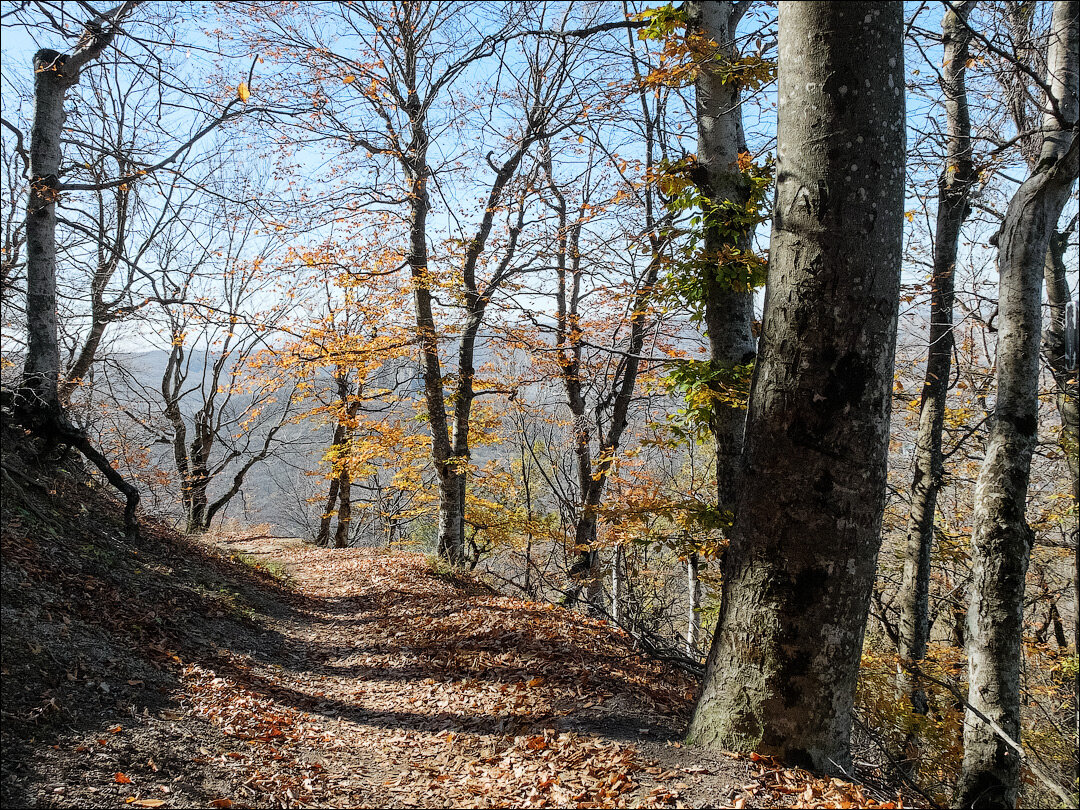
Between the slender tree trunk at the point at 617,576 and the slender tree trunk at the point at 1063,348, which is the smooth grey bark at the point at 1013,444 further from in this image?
the slender tree trunk at the point at 617,576

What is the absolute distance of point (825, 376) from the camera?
2.67 metres

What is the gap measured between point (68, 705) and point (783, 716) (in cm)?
372

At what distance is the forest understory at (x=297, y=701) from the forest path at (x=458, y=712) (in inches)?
0.6

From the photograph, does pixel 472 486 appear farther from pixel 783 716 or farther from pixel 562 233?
Answer: pixel 783 716

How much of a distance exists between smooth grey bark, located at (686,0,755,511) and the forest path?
209 cm

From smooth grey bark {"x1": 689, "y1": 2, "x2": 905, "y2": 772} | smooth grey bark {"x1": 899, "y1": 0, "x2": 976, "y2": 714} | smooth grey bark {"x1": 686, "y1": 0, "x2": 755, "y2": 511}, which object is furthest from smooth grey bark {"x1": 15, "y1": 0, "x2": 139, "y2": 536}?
smooth grey bark {"x1": 899, "y1": 0, "x2": 976, "y2": 714}

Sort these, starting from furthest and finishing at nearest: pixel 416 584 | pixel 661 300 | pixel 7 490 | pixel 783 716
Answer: pixel 416 584
pixel 661 300
pixel 7 490
pixel 783 716

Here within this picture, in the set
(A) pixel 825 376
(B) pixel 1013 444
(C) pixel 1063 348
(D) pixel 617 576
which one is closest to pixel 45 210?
(A) pixel 825 376

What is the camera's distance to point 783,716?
276 centimetres

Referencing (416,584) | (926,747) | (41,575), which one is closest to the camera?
(41,575)

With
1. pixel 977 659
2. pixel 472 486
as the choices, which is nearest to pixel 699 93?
pixel 977 659

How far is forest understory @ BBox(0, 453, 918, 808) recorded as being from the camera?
278cm

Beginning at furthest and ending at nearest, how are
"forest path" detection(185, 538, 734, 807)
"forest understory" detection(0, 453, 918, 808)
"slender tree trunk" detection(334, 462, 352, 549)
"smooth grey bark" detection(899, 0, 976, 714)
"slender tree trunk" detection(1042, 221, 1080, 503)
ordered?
"slender tree trunk" detection(334, 462, 352, 549) < "smooth grey bark" detection(899, 0, 976, 714) < "slender tree trunk" detection(1042, 221, 1080, 503) < "forest path" detection(185, 538, 734, 807) < "forest understory" detection(0, 453, 918, 808)

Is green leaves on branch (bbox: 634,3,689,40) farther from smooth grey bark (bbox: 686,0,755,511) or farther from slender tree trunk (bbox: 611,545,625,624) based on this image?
slender tree trunk (bbox: 611,545,625,624)
